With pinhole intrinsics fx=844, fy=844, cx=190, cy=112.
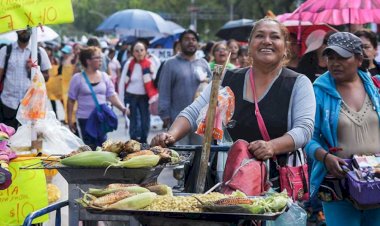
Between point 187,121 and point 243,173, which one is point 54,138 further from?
point 243,173

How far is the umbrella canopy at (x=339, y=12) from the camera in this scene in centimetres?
905

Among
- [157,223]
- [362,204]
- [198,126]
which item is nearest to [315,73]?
[362,204]

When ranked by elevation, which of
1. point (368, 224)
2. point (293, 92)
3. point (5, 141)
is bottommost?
point (368, 224)

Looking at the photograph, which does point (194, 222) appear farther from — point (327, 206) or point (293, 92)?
point (327, 206)

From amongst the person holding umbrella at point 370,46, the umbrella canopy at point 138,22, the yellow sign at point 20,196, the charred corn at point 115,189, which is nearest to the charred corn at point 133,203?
the charred corn at point 115,189

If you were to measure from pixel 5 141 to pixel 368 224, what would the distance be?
2519 millimetres

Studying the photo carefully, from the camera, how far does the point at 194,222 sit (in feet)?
12.1

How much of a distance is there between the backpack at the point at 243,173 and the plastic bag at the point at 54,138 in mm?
3284

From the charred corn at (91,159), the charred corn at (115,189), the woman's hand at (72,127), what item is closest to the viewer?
the charred corn at (115,189)

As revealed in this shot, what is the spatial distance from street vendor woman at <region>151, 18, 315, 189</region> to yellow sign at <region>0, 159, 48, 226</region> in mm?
2015

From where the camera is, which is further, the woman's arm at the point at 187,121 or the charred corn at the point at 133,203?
the woman's arm at the point at 187,121

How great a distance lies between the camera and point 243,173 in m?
4.26

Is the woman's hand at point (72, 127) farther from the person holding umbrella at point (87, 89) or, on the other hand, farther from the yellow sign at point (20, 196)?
the yellow sign at point (20, 196)

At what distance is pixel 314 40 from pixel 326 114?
412 cm
